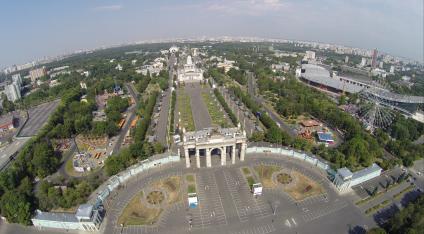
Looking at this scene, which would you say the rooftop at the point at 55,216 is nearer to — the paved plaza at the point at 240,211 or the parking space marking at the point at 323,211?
the paved plaza at the point at 240,211

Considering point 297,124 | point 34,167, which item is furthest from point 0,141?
point 297,124

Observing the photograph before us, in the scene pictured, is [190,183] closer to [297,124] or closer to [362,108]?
[297,124]

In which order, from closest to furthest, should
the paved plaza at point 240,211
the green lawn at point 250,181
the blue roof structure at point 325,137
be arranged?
the paved plaza at point 240,211
the green lawn at point 250,181
the blue roof structure at point 325,137

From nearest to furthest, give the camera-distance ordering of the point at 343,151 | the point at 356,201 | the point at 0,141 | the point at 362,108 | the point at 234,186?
the point at 356,201, the point at 234,186, the point at 343,151, the point at 0,141, the point at 362,108

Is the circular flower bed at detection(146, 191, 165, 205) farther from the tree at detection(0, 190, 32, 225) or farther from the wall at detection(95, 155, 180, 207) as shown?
the tree at detection(0, 190, 32, 225)

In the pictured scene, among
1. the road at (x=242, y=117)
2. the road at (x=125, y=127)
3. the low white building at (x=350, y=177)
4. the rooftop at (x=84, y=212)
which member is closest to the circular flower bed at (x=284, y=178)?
the low white building at (x=350, y=177)

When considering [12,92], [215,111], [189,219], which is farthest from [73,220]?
[12,92]
